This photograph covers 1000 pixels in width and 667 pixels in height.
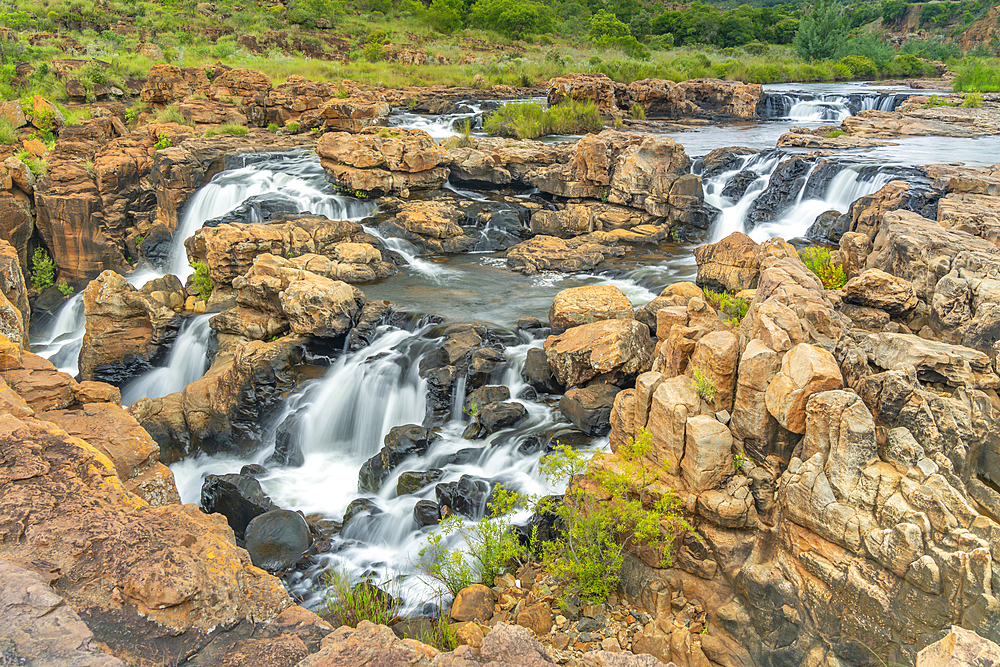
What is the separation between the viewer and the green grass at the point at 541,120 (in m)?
20.3

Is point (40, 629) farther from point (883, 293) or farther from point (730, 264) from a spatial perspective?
point (730, 264)

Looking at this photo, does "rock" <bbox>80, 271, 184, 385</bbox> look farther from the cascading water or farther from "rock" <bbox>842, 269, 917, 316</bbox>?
"rock" <bbox>842, 269, 917, 316</bbox>

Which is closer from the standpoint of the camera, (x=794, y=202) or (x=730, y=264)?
(x=730, y=264)

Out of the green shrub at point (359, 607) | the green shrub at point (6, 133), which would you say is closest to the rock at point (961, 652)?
the green shrub at point (359, 607)

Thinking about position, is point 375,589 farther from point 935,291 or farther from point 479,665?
point 935,291

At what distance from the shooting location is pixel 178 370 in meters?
11.0

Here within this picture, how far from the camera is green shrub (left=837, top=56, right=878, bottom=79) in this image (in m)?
33.1

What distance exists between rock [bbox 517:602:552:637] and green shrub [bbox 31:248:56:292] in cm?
1622

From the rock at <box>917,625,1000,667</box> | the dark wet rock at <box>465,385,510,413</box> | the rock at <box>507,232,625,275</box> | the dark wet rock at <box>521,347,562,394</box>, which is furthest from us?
the rock at <box>507,232,625,275</box>

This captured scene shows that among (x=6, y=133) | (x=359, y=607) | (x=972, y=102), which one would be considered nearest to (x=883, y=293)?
(x=359, y=607)

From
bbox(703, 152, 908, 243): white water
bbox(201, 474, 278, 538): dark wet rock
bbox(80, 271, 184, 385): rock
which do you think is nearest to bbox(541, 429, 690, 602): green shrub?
bbox(201, 474, 278, 538): dark wet rock

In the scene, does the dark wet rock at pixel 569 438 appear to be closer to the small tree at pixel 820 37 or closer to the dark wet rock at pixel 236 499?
the dark wet rock at pixel 236 499

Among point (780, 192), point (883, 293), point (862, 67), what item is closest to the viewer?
point (883, 293)

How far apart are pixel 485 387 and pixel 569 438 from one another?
5.27 feet
